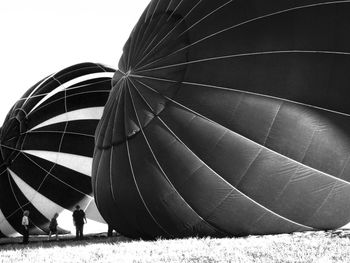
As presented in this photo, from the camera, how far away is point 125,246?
844cm

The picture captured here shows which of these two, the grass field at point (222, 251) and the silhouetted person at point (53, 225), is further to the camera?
the silhouetted person at point (53, 225)

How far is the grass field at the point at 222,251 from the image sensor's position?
638 centimetres

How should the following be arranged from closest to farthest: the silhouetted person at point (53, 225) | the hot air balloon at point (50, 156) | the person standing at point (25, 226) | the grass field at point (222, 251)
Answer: the grass field at point (222, 251), the person standing at point (25, 226), the silhouetted person at point (53, 225), the hot air balloon at point (50, 156)

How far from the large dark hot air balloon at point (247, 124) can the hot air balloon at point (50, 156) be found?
4.97 meters

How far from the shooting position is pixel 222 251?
22.9 feet

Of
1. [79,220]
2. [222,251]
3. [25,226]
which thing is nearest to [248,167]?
[222,251]

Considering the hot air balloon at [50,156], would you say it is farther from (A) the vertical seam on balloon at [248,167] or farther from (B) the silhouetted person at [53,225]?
(A) the vertical seam on balloon at [248,167]

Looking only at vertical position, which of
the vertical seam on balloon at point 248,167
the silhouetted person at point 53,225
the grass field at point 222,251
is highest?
the vertical seam on balloon at point 248,167

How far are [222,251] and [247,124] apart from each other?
189 centimetres

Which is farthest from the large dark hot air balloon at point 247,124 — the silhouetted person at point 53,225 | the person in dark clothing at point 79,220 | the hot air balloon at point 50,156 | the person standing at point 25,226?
the hot air balloon at point 50,156

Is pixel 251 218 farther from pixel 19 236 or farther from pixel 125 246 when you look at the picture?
pixel 19 236

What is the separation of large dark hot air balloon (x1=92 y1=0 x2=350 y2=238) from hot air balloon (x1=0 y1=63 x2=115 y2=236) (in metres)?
4.97

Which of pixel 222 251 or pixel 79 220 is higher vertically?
pixel 222 251

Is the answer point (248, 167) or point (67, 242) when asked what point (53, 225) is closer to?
point (67, 242)
